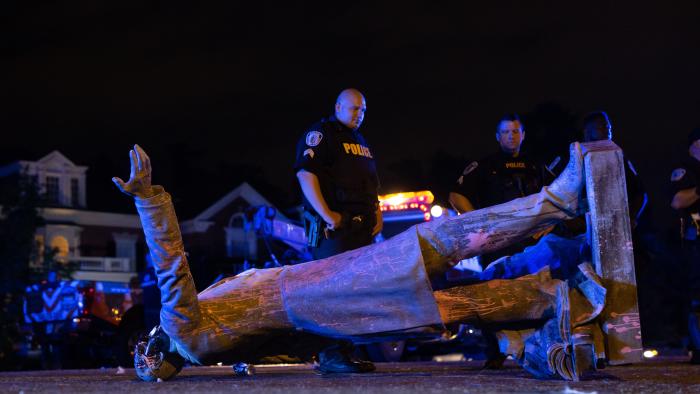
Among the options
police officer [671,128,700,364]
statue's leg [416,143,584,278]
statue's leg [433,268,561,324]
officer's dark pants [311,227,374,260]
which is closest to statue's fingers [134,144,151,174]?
statue's leg [416,143,584,278]

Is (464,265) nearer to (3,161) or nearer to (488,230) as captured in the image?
(488,230)

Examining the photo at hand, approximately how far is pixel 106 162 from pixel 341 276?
4740 centimetres

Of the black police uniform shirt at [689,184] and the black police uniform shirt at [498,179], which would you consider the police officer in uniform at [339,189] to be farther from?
the black police uniform shirt at [689,184]

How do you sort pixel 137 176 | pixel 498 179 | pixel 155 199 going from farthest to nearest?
1. pixel 498 179
2. pixel 155 199
3. pixel 137 176

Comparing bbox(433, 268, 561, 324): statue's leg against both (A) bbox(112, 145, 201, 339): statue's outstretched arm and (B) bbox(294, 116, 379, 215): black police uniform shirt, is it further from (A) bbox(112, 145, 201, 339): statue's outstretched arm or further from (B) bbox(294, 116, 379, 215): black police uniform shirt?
(B) bbox(294, 116, 379, 215): black police uniform shirt

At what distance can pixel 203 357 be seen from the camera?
4461 millimetres

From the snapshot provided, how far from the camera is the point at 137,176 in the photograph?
4047 millimetres

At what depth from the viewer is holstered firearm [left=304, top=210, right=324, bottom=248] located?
569 cm

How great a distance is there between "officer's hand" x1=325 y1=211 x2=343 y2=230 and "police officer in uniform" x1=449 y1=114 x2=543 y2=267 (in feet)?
3.89

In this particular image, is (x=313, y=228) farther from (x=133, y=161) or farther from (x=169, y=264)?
(x=133, y=161)

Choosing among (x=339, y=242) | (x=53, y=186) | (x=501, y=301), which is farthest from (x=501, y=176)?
(x=53, y=186)

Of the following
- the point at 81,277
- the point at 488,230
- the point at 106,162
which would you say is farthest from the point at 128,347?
the point at 106,162

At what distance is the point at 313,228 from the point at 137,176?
1.87m

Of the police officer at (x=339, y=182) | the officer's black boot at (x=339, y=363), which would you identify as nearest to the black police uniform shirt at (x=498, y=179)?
the police officer at (x=339, y=182)
